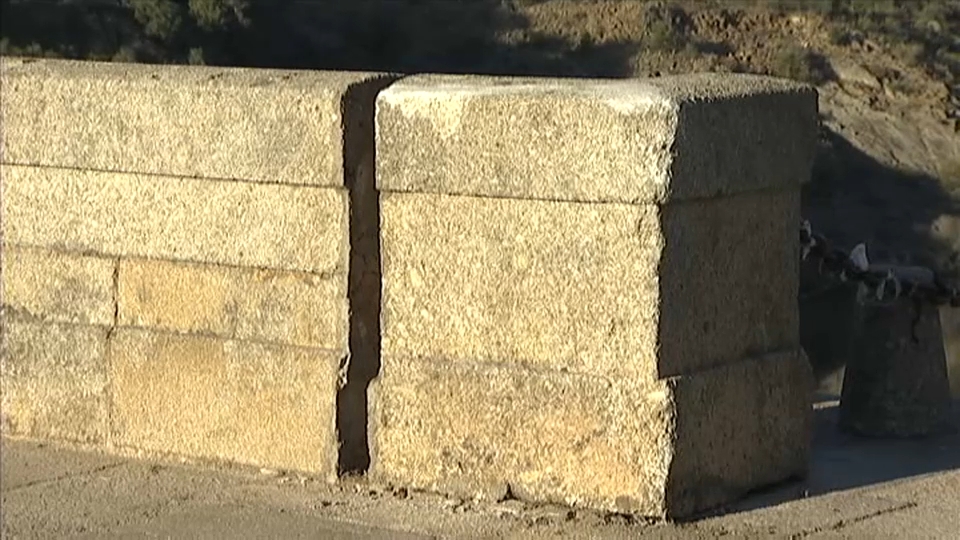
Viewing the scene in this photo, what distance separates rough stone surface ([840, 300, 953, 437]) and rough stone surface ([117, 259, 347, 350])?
1807mm

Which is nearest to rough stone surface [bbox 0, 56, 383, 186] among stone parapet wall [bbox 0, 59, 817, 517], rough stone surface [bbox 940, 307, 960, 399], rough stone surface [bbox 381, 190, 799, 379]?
stone parapet wall [bbox 0, 59, 817, 517]

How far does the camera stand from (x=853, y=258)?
5.93 meters

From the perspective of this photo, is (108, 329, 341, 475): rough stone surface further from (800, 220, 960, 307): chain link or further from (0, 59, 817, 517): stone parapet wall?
(800, 220, 960, 307): chain link

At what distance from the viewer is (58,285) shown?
5.77 metres

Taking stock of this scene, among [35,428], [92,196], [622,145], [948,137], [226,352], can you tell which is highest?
[622,145]

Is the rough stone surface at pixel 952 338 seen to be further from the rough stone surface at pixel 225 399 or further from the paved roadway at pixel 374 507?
the rough stone surface at pixel 225 399

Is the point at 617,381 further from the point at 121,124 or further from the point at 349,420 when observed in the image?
the point at 121,124

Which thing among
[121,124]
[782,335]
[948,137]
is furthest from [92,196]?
[948,137]

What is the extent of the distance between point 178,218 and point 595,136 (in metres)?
1.45

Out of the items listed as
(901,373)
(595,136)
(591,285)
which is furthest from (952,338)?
(595,136)

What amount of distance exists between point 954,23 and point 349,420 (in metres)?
24.3

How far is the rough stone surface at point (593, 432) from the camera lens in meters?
4.79

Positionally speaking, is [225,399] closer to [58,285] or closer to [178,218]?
[178,218]

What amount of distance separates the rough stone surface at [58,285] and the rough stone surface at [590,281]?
104 centimetres
